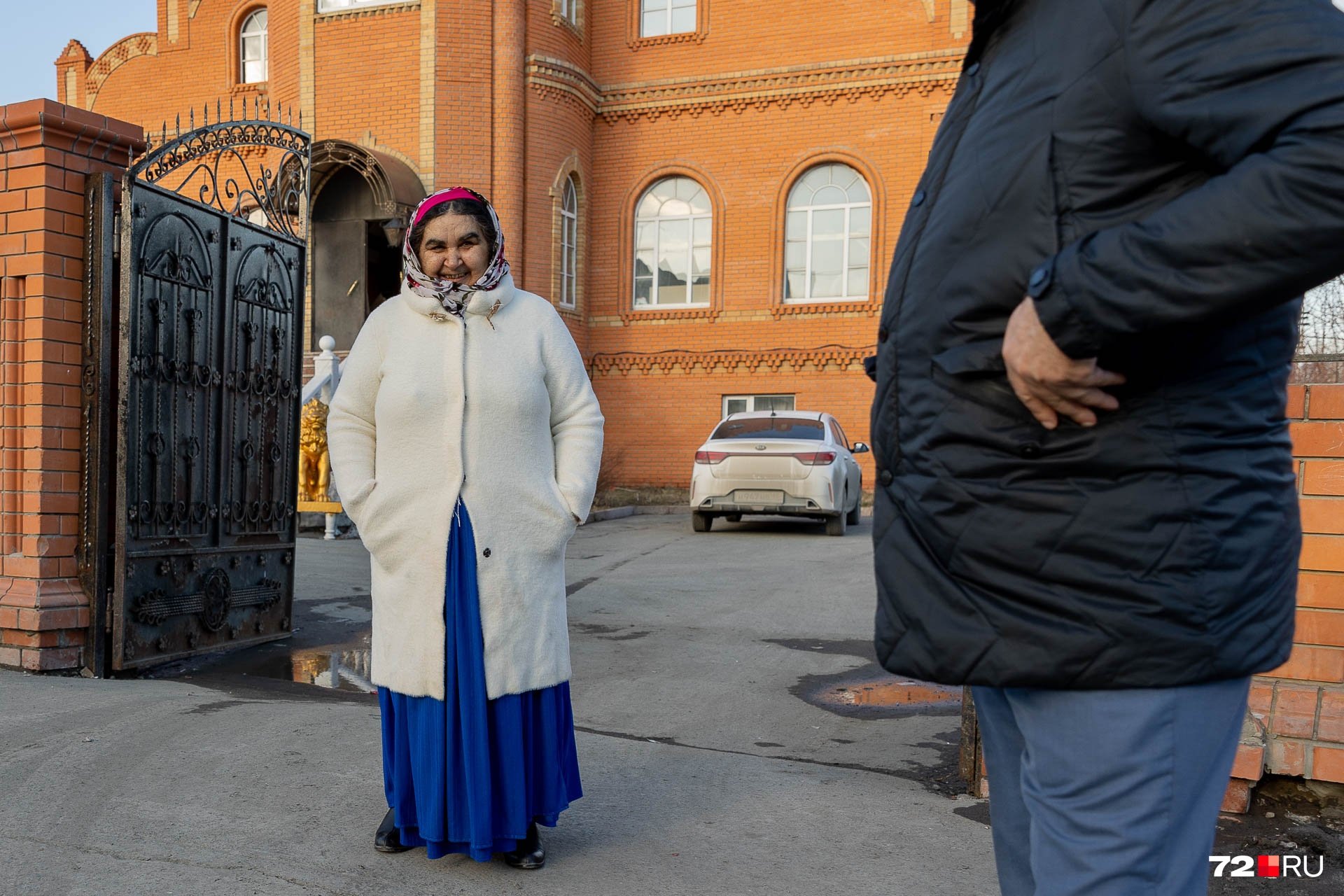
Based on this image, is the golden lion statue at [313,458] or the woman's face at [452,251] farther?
the golden lion statue at [313,458]

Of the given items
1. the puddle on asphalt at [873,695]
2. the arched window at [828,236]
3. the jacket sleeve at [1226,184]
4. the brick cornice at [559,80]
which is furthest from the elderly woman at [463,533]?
the arched window at [828,236]

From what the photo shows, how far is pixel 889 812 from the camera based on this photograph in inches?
138

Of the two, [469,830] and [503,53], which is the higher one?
[503,53]

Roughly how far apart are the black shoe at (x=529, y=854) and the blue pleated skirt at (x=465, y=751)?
7cm

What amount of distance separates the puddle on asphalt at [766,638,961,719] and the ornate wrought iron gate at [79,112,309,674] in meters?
3.27

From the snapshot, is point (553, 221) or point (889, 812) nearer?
point (889, 812)

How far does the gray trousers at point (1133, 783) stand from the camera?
139 cm

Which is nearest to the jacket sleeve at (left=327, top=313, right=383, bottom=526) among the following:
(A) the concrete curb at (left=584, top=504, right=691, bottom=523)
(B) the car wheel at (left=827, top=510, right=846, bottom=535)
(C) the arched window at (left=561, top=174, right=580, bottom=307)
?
(B) the car wheel at (left=827, top=510, right=846, bottom=535)

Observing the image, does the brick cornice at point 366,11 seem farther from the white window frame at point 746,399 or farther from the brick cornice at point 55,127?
the brick cornice at point 55,127

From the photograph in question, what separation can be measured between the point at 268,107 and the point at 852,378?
39.3 feet

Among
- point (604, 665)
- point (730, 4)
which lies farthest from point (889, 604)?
point (730, 4)

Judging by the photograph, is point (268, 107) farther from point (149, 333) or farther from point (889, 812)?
point (889, 812)

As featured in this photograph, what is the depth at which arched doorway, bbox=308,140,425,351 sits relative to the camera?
17.8 metres

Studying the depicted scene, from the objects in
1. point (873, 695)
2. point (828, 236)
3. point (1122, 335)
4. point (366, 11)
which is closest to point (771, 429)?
point (828, 236)
